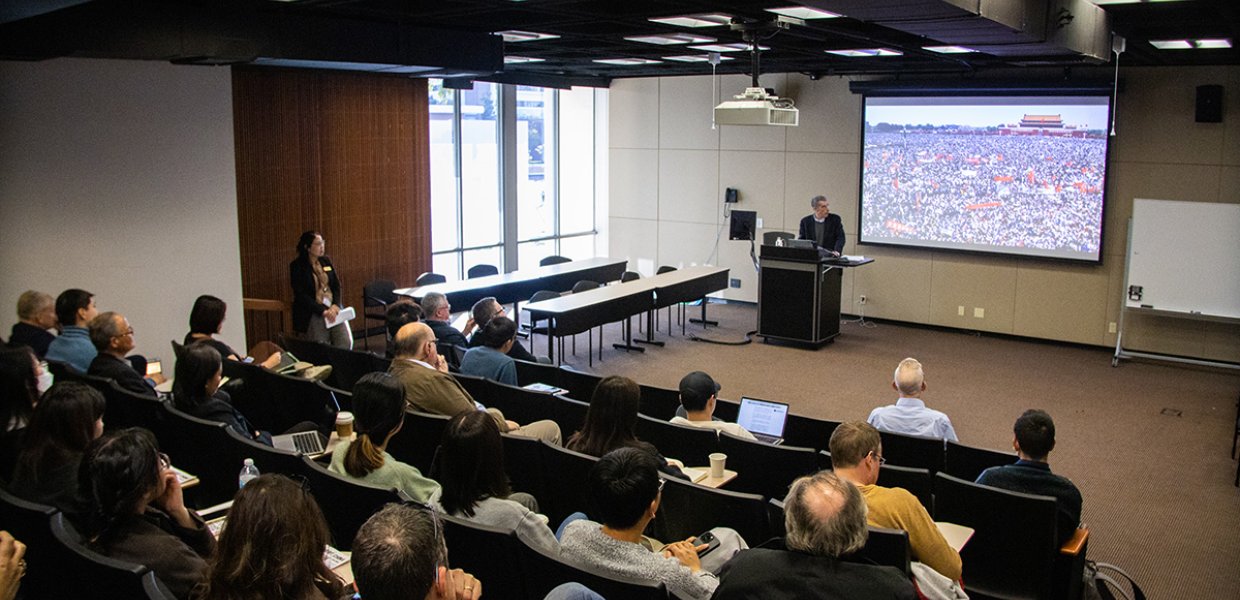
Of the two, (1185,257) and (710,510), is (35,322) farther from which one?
(1185,257)

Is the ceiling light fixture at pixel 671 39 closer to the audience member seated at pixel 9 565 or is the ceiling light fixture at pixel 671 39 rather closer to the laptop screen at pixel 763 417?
the laptop screen at pixel 763 417

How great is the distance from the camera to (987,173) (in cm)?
1089

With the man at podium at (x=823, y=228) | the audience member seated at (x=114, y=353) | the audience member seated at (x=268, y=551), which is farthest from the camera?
the man at podium at (x=823, y=228)

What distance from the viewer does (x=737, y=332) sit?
11.2 metres

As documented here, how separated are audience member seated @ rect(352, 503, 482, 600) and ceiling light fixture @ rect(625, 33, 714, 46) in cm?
644

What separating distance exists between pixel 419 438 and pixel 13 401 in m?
1.77

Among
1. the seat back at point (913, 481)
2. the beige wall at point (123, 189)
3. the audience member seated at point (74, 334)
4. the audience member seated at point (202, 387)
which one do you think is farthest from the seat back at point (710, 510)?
the beige wall at point (123, 189)

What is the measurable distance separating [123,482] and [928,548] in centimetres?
259

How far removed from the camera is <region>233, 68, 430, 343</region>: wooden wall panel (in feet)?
30.2

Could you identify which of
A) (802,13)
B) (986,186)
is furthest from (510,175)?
(802,13)

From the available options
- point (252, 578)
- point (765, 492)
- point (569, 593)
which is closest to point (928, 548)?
point (765, 492)

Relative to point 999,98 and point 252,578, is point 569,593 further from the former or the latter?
point 999,98

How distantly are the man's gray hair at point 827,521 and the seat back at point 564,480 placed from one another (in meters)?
1.47

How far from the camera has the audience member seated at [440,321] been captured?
275 inches
